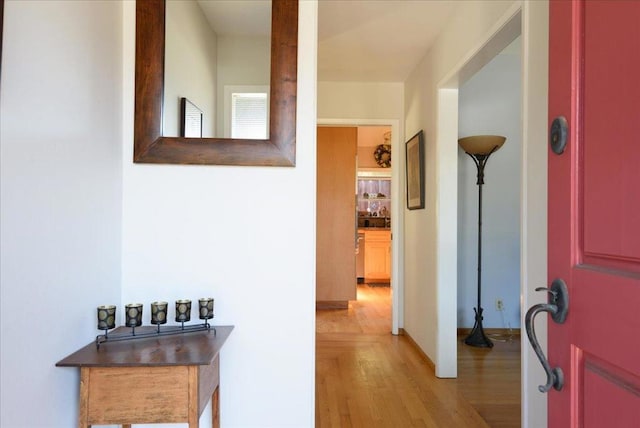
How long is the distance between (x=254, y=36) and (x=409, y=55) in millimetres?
2076

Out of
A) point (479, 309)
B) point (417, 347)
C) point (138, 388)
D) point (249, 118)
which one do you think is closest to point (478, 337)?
point (479, 309)

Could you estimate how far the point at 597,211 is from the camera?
2.29ft

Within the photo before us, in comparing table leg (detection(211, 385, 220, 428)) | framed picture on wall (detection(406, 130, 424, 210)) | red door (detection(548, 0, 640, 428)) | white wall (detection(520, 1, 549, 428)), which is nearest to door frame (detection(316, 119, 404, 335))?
framed picture on wall (detection(406, 130, 424, 210))

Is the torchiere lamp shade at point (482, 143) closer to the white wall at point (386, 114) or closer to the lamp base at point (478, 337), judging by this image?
the white wall at point (386, 114)

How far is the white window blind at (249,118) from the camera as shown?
1.53 m

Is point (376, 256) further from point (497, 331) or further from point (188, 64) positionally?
point (188, 64)

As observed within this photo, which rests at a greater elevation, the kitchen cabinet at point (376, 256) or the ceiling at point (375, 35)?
the ceiling at point (375, 35)

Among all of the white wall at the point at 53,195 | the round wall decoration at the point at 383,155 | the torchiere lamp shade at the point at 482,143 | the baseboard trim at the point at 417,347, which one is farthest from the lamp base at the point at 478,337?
the round wall decoration at the point at 383,155

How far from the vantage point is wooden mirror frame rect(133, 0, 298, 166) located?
149cm

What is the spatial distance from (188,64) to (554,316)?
1503mm

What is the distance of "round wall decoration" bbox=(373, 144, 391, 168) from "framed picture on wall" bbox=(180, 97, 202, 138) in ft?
20.1

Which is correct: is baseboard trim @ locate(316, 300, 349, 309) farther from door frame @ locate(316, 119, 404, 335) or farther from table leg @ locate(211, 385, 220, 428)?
table leg @ locate(211, 385, 220, 428)

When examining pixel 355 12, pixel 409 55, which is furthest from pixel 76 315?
pixel 409 55

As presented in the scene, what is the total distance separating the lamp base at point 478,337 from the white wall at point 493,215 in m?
0.23
